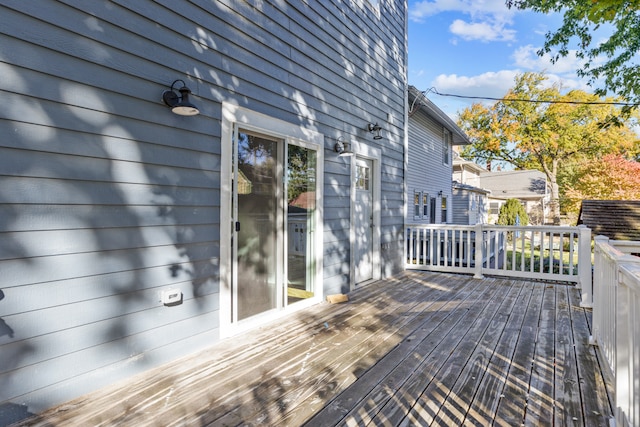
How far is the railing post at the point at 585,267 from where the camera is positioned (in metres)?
4.22

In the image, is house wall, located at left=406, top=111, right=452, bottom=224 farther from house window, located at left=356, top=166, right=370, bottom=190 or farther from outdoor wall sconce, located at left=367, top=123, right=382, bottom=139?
outdoor wall sconce, located at left=367, top=123, right=382, bottom=139

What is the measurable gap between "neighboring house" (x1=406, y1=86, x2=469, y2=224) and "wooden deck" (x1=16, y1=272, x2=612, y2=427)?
5.90m

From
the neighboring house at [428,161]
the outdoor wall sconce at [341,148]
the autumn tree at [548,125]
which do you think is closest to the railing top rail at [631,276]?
the outdoor wall sconce at [341,148]

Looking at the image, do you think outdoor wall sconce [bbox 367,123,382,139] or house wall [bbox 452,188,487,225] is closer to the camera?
outdoor wall sconce [bbox 367,123,382,139]

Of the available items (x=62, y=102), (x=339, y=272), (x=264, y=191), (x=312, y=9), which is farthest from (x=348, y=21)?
(x=62, y=102)

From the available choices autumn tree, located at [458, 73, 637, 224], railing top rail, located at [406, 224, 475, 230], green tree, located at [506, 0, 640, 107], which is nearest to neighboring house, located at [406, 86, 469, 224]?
railing top rail, located at [406, 224, 475, 230]

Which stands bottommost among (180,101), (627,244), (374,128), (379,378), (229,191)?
(379,378)

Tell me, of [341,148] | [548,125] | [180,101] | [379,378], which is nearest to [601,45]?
[341,148]

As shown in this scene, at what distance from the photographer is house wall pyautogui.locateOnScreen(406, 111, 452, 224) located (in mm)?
10008

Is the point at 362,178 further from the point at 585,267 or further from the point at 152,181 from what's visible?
the point at 152,181

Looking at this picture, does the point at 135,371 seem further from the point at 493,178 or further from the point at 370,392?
the point at 493,178

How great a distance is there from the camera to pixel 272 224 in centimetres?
357

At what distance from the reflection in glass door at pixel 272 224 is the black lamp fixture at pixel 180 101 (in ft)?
2.25

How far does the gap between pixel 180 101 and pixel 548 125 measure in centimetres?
2298
